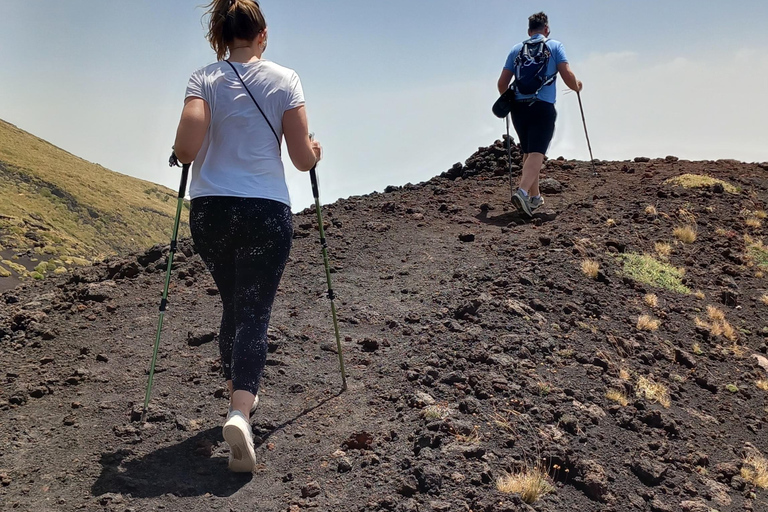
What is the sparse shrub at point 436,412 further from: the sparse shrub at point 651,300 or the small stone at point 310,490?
the sparse shrub at point 651,300

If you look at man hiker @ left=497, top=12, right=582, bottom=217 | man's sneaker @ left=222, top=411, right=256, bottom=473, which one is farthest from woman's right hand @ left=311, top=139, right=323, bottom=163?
man hiker @ left=497, top=12, right=582, bottom=217

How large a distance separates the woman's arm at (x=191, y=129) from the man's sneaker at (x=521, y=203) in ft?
21.7

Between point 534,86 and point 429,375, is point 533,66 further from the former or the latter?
point 429,375

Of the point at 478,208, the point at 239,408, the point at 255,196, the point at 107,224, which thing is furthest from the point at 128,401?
the point at 107,224

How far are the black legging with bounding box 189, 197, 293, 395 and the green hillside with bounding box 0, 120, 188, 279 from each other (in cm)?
1634

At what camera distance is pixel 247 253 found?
438 cm

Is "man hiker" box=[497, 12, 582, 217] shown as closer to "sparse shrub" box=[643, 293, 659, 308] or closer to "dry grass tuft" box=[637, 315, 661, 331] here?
"sparse shrub" box=[643, 293, 659, 308]

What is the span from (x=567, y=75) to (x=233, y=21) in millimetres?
6533

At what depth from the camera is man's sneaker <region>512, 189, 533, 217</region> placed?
403 inches

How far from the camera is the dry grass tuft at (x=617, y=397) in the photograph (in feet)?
19.5

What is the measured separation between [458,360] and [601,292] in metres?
2.74

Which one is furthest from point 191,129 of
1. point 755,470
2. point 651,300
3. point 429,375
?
point 651,300

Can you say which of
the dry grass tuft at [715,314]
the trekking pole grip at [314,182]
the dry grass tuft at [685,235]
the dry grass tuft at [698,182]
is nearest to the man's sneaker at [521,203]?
the dry grass tuft at [685,235]

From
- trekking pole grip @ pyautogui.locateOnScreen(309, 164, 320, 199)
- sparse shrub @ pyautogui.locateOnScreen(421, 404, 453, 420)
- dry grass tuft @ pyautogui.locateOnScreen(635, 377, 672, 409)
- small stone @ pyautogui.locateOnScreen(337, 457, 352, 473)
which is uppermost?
trekking pole grip @ pyautogui.locateOnScreen(309, 164, 320, 199)
